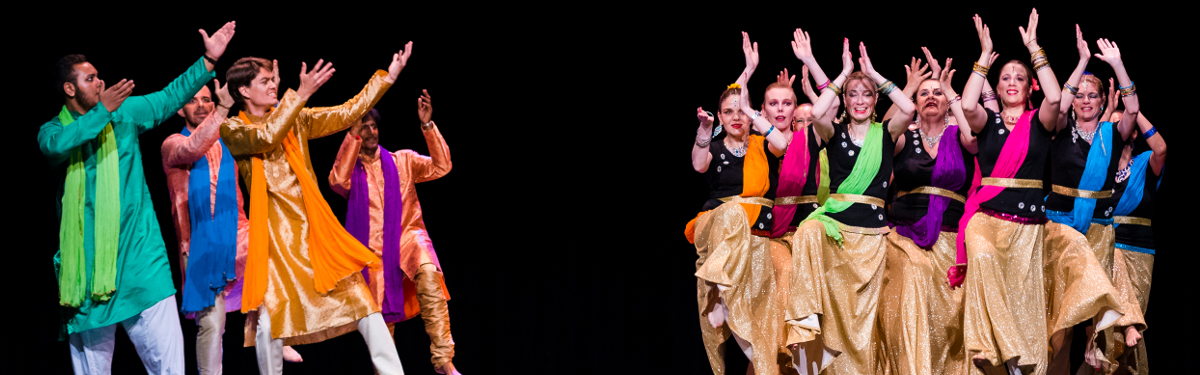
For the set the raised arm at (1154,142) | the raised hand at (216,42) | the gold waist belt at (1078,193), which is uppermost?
the raised hand at (216,42)

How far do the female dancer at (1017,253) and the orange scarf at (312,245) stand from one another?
8.10 ft

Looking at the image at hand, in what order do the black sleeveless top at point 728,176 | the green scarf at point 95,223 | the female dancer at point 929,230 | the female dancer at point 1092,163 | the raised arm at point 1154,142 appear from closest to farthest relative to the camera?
the green scarf at point 95,223 < the female dancer at point 929,230 < the female dancer at point 1092,163 < the black sleeveless top at point 728,176 < the raised arm at point 1154,142

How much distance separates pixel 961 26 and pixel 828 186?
232cm

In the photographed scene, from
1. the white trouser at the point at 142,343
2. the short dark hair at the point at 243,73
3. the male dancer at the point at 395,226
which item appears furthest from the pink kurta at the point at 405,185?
the white trouser at the point at 142,343

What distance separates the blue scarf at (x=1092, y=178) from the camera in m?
4.54

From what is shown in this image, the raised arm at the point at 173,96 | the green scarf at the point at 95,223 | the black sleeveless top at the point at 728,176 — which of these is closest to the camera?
the green scarf at the point at 95,223

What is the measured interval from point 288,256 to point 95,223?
71 centimetres

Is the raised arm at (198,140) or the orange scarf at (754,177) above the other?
the raised arm at (198,140)

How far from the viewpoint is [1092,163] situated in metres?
4.59

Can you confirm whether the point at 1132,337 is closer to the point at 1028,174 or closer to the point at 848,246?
the point at 1028,174

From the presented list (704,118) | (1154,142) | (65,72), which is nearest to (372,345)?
(65,72)

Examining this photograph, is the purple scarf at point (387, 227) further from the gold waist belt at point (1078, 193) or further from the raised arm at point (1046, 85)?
the gold waist belt at point (1078, 193)

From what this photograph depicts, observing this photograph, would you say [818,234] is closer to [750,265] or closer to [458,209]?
[750,265]

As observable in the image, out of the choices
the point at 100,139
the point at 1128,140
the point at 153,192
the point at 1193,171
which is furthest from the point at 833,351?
the point at 153,192
